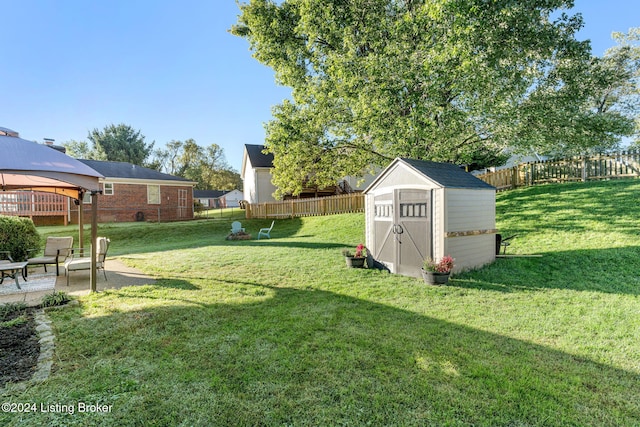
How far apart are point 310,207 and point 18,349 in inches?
629

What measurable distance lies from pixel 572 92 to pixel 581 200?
401 centimetres

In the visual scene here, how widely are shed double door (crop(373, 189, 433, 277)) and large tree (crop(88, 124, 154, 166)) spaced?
42.1 meters

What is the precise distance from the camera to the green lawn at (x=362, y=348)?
2529 millimetres

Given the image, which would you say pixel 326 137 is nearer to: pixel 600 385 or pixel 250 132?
pixel 600 385

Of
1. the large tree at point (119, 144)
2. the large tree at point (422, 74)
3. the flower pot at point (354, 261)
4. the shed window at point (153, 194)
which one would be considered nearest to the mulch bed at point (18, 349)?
the flower pot at point (354, 261)

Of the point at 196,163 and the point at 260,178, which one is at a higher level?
the point at 196,163

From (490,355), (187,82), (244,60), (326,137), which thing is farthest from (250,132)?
(490,355)

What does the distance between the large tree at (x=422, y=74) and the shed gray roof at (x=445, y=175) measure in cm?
264

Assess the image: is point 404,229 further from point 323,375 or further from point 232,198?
point 232,198

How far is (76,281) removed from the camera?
7.23 m

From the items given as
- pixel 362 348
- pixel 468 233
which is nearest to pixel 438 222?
pixel 468 233

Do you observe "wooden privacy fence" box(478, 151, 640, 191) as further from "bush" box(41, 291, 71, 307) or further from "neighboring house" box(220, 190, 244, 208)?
"neighboring house" box(220, 190, 244, 208)

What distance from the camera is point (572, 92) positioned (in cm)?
1014

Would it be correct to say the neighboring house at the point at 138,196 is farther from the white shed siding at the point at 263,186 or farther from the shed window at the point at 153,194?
the white shed siding at the point at 263,186
